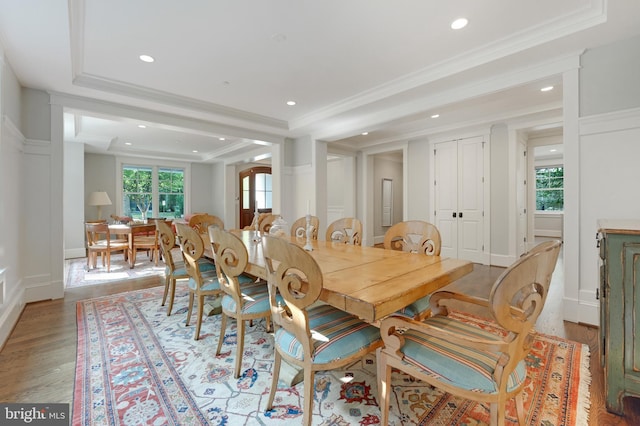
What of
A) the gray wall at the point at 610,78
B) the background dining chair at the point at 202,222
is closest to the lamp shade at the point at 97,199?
the background dining chair at the point at 202,222

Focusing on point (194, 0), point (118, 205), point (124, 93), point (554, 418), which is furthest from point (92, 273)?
point (554, 418)

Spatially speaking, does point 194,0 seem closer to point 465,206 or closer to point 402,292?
point 402,292

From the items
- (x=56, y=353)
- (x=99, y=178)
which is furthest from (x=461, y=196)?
(x=99, y=178)

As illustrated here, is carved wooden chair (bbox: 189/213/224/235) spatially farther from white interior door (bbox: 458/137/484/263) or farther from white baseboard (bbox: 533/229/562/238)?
white baseboard (bbox: 533/229/562/238)

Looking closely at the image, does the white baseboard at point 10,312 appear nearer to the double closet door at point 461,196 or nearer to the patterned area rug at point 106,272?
the patterned area rug at point 106,272

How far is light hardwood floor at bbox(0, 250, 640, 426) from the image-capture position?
61.4 inches

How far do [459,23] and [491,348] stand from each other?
2.40 m

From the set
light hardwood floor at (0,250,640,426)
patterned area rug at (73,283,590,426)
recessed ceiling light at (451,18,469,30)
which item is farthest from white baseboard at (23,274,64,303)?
recessed ceiling light at (451,18,469,30)

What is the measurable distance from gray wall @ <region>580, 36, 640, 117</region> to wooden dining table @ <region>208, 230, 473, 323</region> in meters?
2.09

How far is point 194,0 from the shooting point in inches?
79.5

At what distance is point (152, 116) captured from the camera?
13.2 feet

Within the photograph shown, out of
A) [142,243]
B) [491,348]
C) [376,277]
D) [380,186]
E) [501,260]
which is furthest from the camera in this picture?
[380,186]

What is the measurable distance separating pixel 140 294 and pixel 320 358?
3.03 m

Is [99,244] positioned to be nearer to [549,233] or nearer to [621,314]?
[621,314]
